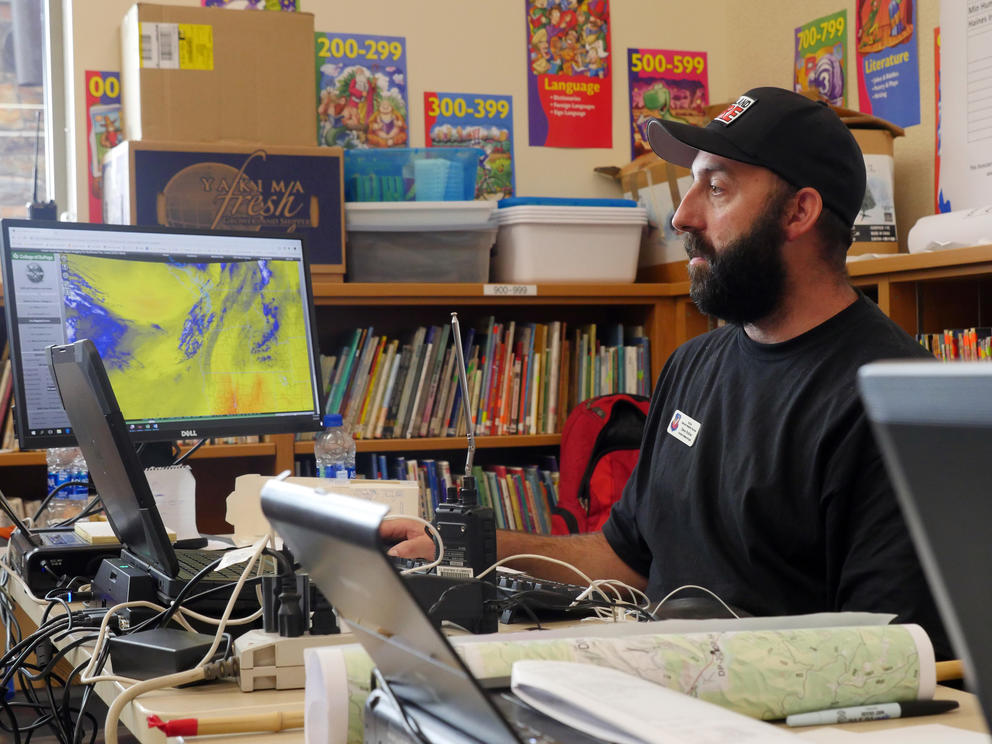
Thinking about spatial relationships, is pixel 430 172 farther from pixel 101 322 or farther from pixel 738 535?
pixel 738 535

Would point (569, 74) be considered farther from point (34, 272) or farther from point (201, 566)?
point (201, 566)

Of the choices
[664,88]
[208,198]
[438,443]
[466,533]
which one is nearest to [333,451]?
[438,443]

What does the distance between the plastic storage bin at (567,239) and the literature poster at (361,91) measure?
0.43m

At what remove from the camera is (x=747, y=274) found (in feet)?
5.72

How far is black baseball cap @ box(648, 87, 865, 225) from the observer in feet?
5.63

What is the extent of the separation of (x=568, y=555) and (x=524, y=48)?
6.82 ft

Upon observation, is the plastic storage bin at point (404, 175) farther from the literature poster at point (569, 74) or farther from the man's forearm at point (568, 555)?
the man's forearm at point (568, 555)

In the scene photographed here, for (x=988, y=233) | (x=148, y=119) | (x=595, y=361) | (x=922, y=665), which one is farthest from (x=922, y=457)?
(x=595, y=361)

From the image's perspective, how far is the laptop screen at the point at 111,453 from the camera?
1.29 metres

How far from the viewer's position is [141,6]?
277 centimetres

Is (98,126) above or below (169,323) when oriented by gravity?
above

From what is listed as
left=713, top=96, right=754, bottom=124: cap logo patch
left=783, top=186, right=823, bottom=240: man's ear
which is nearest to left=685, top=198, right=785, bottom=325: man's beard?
left=783, top=186, right=823, bottom=240: man's ear

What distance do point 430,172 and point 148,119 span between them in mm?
742

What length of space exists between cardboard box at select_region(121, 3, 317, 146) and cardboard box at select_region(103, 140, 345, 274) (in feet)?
0.23
